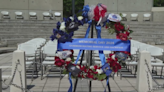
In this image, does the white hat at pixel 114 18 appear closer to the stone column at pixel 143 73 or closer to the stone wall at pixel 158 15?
the stone column at pixel 143 73

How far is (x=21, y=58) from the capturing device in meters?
6.15

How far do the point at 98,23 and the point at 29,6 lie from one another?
813 inches

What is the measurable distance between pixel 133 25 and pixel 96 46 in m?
16.1

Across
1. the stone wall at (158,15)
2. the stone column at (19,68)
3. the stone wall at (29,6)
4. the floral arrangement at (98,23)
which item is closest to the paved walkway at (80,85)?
the stone column at (19,68)

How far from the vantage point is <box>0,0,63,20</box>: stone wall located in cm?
2411

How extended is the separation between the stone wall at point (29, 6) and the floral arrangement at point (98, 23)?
20.3m

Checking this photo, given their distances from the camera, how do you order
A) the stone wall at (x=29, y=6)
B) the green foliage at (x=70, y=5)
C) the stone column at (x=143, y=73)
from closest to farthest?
the stone column at (x=143, y=73)
the stone wall at (x=29, y=6)
the green foliage at (x=70, y=5)

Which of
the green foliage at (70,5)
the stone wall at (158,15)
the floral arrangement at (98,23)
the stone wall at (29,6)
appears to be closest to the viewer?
the floral arrangement at (98,23)

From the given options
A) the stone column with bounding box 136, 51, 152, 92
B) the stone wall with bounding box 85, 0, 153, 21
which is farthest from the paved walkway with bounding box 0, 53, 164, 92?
the stone wall with bounding box 85, 0, 153, 21

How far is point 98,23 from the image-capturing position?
5023 millimetres

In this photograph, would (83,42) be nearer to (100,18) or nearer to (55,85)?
(100,18)

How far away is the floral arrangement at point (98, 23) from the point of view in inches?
191

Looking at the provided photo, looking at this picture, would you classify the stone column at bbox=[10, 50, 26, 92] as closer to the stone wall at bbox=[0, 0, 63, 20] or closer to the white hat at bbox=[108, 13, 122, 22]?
the white hat at bbox=[108, 13, 122, 22]

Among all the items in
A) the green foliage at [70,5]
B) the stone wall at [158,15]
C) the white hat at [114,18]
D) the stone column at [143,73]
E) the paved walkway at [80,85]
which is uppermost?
the green foliage at [70,5]
